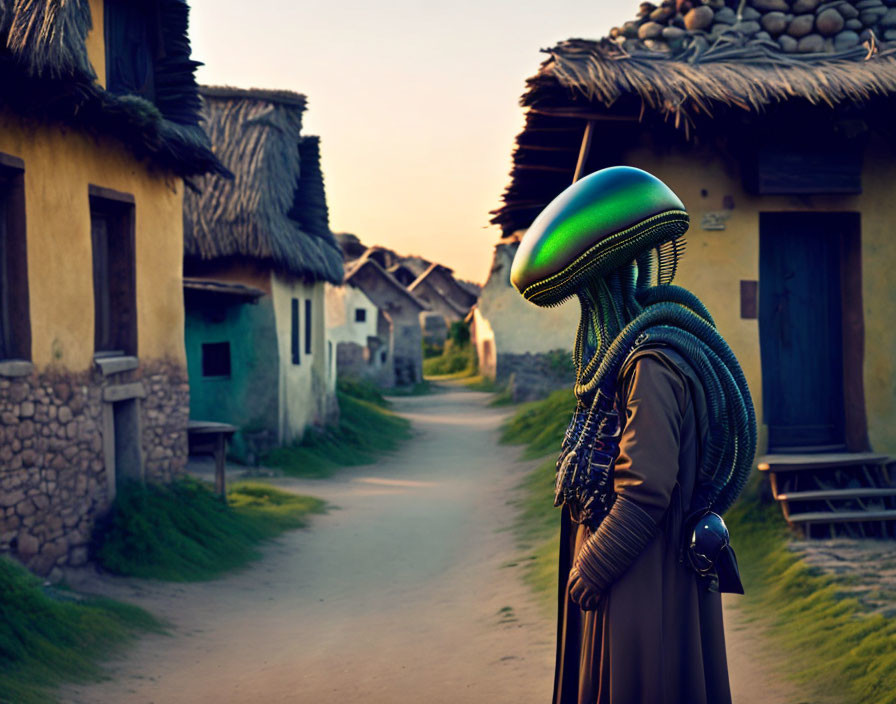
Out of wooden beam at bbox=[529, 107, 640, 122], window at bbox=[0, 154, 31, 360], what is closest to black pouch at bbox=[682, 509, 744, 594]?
wooden beam at bbox=[529, 107, 640, 122]

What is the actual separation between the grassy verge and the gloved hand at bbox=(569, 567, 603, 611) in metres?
2.11

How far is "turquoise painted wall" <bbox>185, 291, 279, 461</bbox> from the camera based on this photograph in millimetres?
14367

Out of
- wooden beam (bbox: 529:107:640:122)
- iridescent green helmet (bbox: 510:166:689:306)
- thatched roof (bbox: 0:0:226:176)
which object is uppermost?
thatched roof (bbox: 0:0:226:176)

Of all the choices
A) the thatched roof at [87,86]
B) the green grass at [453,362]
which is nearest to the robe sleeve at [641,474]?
the thatched roof at [87,86]

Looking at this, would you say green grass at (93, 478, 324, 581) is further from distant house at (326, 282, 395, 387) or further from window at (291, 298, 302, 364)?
distant house at (326, 282, 395, 387)

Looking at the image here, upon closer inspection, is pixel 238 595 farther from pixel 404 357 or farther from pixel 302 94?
pixel 404 357

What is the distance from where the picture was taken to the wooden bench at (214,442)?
10008 mm

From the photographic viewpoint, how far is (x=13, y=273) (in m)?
6.55

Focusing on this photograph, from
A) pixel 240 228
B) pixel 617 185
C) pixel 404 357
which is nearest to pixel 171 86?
pixel 240 228

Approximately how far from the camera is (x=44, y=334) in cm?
676

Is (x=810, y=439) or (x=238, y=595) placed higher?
(x=810, y=439)

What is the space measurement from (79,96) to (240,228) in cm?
745

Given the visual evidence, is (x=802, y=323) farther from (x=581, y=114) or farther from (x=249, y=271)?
(x=249, y=271)

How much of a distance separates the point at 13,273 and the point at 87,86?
4.67 ft
